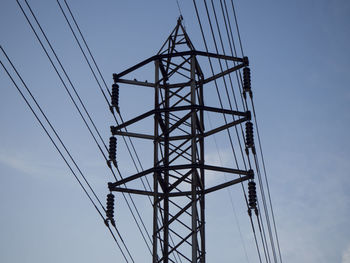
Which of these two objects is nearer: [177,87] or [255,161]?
[255,161]

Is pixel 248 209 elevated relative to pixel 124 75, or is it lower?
lower

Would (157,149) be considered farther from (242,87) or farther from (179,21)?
(179,21)

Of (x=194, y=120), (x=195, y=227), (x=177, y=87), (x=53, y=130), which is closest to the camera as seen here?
(x=53, y=130)

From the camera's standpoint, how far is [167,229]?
19.5 m

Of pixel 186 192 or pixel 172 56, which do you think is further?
pixel 172 56

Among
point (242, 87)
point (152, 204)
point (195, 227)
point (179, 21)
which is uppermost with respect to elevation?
point (179, 21)

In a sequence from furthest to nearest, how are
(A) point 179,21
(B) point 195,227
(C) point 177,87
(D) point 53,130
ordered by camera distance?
1. (A) point 179,21
2. (C) point 177,87
3. (B) point 195,227
4. (D) point 53,130

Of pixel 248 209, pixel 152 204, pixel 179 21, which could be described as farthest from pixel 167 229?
pixel 179 21

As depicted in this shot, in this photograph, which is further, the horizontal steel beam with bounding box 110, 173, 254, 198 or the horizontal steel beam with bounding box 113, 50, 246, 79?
the horizontal steel beam with bounding box 113, 50, 246, 79

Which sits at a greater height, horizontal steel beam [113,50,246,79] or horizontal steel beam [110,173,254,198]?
horizontal steel beam [113,50,246,79]

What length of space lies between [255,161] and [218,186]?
1.63 meters

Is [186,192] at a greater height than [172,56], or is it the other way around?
[172,56]

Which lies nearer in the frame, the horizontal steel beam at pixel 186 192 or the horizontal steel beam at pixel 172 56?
the horizontal steel beam at pixel 186 192

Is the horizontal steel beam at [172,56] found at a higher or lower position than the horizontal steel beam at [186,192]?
higher
